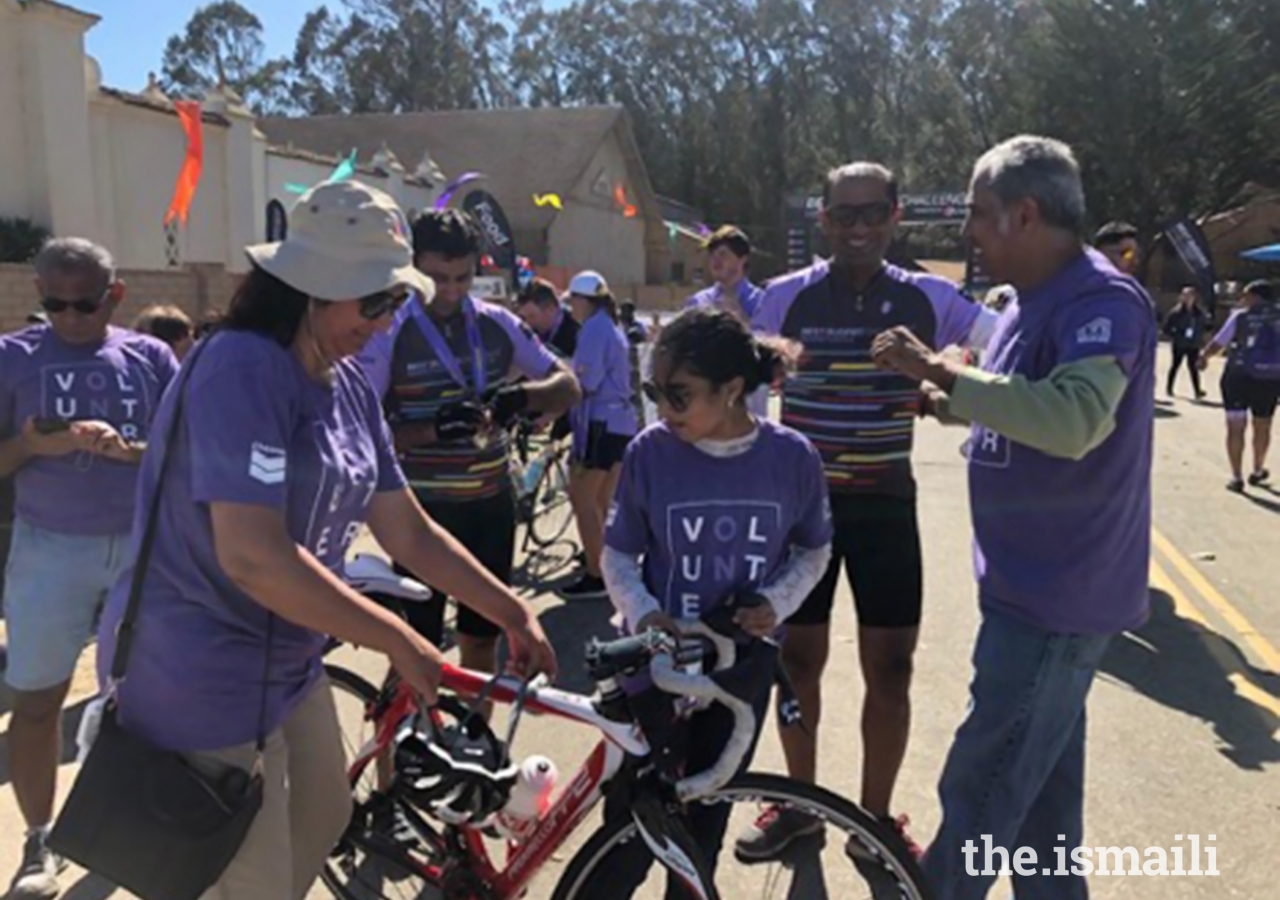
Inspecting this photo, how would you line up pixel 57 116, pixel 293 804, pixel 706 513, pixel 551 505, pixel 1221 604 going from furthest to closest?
pixel 57 116, pixel 551 505, pixel 1221 604, pixel 706 513, pixel 293 804

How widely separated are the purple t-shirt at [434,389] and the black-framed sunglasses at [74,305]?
85cm

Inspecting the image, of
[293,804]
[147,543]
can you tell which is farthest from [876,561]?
[147,543]

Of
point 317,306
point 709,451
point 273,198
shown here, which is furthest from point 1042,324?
point 273,198

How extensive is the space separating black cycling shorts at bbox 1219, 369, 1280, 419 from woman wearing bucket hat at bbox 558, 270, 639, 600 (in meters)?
6.07

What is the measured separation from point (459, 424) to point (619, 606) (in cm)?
115

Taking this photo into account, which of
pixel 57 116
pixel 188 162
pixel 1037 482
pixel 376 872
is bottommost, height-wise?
pixel 376 872

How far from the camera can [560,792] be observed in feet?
8.64

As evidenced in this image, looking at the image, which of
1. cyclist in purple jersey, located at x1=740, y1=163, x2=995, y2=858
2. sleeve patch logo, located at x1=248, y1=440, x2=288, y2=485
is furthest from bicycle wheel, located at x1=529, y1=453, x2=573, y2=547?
sleeve patch logo, located at x1=248, y1=440, x2=288, y2=485

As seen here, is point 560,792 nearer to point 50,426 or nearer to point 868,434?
point 868,434

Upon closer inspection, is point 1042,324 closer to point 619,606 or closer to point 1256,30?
point 619,606

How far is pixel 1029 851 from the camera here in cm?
270

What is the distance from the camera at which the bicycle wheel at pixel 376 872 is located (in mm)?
2793

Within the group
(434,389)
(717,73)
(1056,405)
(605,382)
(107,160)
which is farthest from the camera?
(717,73)

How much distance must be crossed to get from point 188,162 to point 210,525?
1467 centimetres
